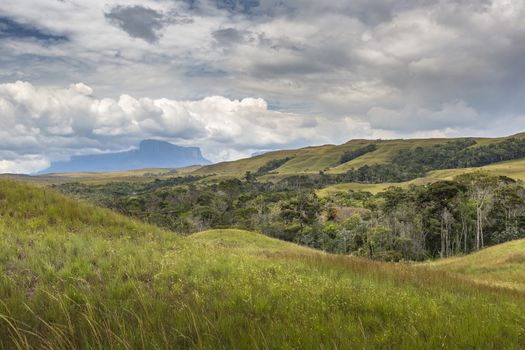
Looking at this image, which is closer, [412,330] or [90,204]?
[412,330]

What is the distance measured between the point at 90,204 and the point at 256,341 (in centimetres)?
1448

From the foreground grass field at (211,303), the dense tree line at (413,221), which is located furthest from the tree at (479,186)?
the foreground grass field at (211,303)

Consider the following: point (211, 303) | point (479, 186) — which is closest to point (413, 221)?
point (479, 186)

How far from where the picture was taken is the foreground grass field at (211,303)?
459cm

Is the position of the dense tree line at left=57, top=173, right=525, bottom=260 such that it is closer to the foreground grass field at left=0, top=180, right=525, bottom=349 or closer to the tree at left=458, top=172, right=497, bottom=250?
the tree at left=458, top=172, right=497, bottom=250

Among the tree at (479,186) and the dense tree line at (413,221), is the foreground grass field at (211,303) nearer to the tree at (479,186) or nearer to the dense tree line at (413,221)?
the dense tree line at (413,221)

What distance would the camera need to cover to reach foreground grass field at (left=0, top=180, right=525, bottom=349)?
15.0 feet

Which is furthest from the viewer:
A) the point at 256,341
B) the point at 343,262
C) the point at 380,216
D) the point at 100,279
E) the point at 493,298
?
the point at 380,216

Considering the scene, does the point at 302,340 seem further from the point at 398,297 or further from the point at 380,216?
the point at 380,216

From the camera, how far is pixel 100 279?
7227 millimetres

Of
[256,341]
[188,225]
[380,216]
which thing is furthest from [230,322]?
[380,216]

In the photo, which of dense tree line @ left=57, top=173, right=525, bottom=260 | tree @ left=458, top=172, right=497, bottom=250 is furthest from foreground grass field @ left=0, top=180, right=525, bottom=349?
tree @ left=458, top=172, right=497, bottom=250

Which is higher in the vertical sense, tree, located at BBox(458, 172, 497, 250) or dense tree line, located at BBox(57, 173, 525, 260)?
tree, located at BBox(458, 172, 497, 250)

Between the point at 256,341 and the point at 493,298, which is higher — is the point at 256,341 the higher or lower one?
the higher one
